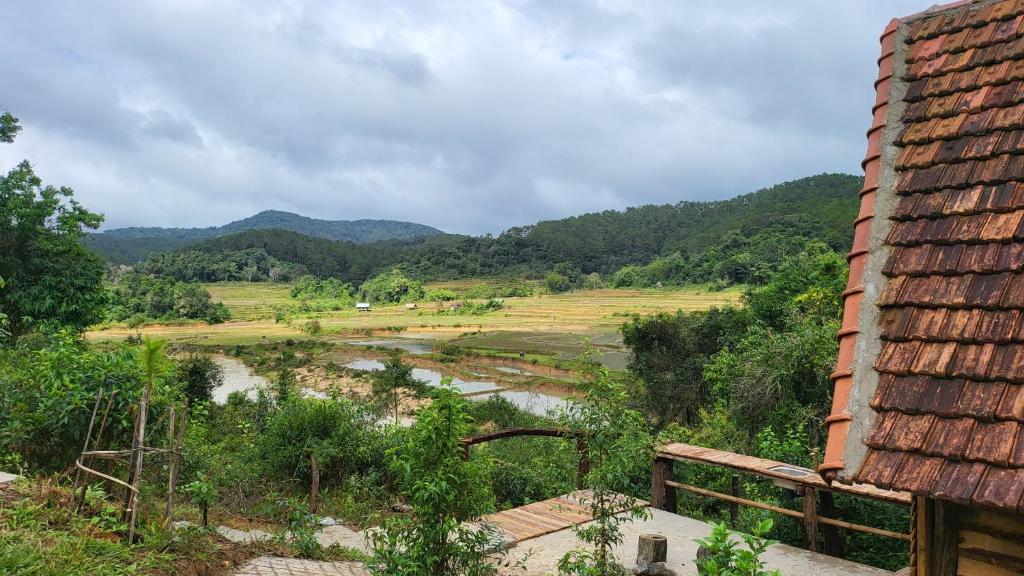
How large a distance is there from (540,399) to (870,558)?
2154 centimetres

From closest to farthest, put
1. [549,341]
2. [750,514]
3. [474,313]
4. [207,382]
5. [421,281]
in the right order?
1. [750,514]
2. [207,382]
3. [549,341]
4. [474,313]
5. [421,281]

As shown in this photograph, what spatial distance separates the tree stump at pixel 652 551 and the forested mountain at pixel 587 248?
60957mm

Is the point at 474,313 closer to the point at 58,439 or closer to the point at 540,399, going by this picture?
the point at 540,399

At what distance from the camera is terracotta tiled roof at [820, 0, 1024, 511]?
2.48 m

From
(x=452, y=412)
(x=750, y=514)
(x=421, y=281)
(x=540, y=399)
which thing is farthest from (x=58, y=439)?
(x=421, y=281)

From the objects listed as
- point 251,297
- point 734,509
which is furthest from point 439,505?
point 251,297

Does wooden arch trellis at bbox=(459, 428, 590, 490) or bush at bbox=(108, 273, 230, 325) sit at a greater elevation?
wooden arch trellis at bbox=(459, 428, 590, 490)

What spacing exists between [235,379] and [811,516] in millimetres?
31438

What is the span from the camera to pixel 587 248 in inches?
3922

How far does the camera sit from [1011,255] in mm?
2812

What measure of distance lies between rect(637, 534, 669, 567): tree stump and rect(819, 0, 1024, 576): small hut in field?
2181mm

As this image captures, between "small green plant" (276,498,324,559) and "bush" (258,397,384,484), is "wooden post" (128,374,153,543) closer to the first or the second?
"small green plant" (276,498,324,559)

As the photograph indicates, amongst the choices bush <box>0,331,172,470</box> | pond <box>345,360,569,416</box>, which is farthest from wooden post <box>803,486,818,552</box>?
pond <box>345,360,569,416</box>

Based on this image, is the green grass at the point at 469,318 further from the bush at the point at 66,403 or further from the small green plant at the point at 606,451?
the small green plant at the point at 606,451
